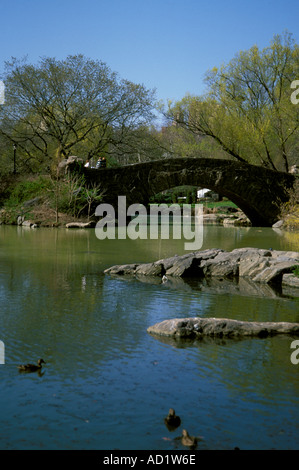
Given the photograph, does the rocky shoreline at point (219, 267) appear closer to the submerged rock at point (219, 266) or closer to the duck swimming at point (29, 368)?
the submerged rock at point (219, 266)

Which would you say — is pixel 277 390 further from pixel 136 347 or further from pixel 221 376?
pixel 136 347

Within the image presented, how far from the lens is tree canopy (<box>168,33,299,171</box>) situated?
29688 millimetres

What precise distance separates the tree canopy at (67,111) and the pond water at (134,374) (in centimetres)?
2439

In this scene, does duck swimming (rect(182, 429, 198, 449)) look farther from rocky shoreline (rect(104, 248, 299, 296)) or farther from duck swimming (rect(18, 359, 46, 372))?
rocky shoreline (rect(104, 248, 299, 296))

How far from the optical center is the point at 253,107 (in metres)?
31.5

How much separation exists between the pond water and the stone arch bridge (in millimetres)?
16339

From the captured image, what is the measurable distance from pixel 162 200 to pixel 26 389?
4556cm

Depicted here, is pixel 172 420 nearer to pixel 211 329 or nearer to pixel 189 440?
pixel 189 440

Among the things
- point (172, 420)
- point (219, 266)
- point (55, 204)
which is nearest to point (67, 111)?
point (55, 204)

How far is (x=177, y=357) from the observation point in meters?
5.34

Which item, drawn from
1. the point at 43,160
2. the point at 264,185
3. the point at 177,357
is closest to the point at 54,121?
the point at 43,160

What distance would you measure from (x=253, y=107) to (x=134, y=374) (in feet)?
93.7

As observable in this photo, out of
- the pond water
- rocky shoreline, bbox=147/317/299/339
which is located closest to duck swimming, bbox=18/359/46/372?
the pond water
